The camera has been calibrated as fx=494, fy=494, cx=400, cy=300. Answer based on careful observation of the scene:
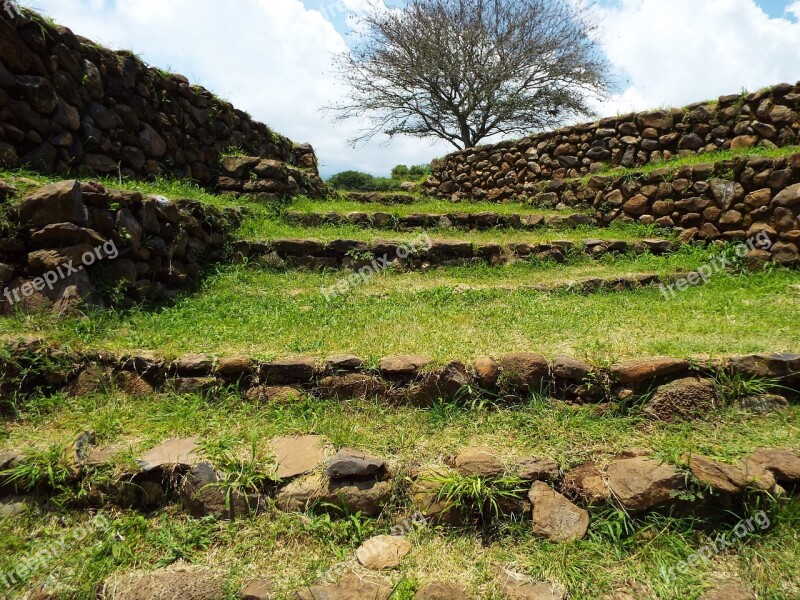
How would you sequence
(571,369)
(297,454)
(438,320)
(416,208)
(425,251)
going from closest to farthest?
(297,454)
(571,369)
(438,320)
(425,251)
(416,208)

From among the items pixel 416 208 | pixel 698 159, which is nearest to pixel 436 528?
pixel 416 208

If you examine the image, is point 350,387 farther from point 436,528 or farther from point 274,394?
point 436,528

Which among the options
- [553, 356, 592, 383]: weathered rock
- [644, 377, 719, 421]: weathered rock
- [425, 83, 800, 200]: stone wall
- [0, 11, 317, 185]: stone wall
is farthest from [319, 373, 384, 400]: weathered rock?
[425, 83, 800, 200]: stone wall

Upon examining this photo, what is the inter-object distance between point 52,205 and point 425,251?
383 centimetres

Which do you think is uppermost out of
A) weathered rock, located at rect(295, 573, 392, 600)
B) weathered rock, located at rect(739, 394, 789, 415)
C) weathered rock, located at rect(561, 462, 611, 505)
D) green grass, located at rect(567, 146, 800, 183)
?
green grass, located at rect(567, 146, 800, 183)

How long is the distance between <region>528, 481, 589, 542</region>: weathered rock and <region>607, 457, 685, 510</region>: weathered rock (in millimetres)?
206

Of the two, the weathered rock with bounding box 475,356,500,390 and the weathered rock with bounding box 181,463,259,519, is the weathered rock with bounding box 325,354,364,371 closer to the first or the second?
the weathered rock with bounding box 475,356,500,390

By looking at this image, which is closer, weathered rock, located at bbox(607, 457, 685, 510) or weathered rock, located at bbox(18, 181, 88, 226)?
weathered rock, located at bbox(607, 457, 685, 510)

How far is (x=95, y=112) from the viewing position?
528 cm

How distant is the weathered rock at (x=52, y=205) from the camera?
3.67m

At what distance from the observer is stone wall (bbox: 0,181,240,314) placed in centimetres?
361

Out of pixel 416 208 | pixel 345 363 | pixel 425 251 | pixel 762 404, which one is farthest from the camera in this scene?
pixel 416 208

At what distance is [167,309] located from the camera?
4273mm

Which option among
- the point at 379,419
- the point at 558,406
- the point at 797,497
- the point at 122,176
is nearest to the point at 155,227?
the point at 122,176
